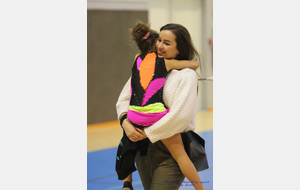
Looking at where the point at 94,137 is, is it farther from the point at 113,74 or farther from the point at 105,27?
the point at 105,27

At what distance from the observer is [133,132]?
1864mm

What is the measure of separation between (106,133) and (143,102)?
136cm

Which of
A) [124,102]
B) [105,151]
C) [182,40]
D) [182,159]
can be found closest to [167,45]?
[182,40]

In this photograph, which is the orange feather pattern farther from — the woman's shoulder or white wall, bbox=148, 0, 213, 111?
white wall, bbox=148, 0, 213, 111

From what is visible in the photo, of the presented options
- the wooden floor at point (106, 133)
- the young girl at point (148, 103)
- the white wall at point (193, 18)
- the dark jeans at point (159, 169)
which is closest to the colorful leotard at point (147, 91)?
the young girl at point (148, 103)

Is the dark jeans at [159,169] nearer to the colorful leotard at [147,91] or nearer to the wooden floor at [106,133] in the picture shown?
the colorful leotard at [147,91]

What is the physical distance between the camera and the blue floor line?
2328mm

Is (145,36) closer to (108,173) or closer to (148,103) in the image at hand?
(148,103)

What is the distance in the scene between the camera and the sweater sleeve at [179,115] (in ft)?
5.80

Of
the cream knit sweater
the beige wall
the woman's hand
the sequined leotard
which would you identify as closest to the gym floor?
the beige wall

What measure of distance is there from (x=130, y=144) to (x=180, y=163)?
0.32 meters

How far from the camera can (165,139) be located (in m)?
1.82

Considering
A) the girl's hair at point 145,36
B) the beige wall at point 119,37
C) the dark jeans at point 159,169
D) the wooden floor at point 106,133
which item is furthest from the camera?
the wooden floor at point 106,133

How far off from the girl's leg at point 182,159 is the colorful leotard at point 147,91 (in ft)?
0.50
